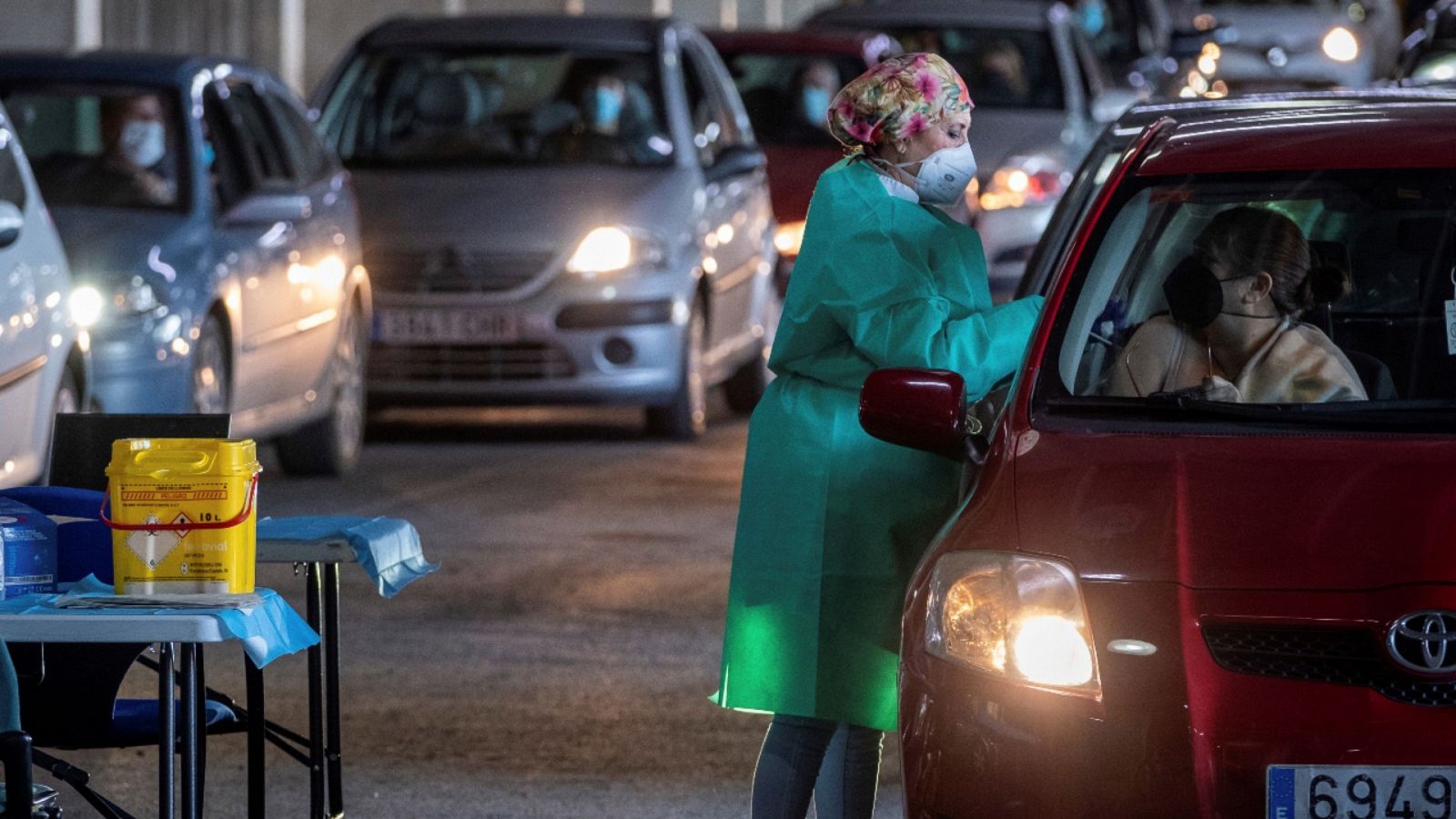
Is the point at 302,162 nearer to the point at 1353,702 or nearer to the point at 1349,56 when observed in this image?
the point at 1353,702

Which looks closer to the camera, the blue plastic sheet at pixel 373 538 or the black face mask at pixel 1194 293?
the blue plastic sheet at pixel 373 538

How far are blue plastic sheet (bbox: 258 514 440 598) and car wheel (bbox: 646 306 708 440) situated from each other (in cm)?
812

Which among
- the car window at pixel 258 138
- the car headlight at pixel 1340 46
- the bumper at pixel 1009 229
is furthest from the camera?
the car headlight at pixel 1340 46

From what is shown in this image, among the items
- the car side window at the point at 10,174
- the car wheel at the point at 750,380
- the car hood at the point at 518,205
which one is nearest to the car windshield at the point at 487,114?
the car hood at the point at 518,205

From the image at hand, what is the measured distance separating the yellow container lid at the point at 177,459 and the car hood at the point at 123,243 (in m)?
5.87

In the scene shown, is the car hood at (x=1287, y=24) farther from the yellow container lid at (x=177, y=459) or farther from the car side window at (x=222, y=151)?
the yellow container lid at (x=177, y=459)

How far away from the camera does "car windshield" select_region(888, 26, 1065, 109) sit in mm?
16469

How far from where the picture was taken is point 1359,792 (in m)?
3.93

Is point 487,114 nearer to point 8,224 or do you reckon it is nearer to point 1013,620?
point 8,224

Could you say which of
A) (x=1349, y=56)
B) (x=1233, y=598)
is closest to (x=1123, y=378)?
(x=1233, y=598)

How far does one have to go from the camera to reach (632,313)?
42.2 ft

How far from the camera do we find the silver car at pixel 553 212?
12.9 meters

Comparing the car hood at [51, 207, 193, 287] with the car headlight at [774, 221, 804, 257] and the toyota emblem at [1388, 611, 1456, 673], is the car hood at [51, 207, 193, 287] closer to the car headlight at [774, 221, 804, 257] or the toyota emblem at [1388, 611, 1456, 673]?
the car headlight at [774, 221, 804, 257]

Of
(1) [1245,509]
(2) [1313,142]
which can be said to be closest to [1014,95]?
(2) [1313,142]
